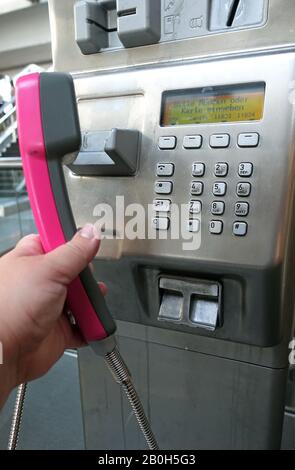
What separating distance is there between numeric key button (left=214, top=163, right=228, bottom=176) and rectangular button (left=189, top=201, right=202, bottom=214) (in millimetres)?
44

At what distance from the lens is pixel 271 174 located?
0.43m

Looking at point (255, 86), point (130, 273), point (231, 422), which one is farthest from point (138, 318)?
point (255, 86)

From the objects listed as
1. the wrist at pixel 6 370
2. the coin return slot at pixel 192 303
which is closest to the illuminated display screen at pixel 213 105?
the coin return slot at pixel 192 303

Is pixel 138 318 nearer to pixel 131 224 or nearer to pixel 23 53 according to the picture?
pixel 131 224

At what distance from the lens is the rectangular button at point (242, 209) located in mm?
442

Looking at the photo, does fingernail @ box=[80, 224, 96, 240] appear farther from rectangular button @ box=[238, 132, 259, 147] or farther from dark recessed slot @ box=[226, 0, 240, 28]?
dark recessed slot @ box=[226, 0, 240, 28]

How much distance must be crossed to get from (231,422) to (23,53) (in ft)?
13.8

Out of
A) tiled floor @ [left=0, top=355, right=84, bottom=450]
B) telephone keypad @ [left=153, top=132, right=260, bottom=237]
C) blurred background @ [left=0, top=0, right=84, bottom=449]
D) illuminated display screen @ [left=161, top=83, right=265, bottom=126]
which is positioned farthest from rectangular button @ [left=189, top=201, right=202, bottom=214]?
tiled floor @ [left=0, top=355, right=84, bottom=450]

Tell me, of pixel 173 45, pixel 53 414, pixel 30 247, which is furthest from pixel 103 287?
pixel 53 414

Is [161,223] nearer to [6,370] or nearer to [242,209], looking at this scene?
[242,209]

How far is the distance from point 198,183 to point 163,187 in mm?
48

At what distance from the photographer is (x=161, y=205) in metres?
0.49

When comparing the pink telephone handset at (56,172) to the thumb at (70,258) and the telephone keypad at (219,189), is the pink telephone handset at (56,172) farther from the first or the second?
the telephone keypad at (219,189)

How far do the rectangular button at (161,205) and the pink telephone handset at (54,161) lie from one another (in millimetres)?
113
